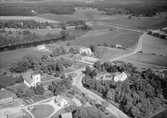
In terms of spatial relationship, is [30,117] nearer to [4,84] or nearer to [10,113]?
[10,113]

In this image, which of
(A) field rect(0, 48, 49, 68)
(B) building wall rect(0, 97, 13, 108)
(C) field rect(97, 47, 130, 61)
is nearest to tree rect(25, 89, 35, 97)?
(B) building wall rect(0, 97, 13, 108)

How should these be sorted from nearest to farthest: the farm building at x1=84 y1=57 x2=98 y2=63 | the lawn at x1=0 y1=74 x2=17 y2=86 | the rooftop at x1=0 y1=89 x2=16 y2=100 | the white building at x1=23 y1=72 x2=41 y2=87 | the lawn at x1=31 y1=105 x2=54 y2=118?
the lawn at x1=31 y1=105 x2=54 y2=118 < the rooftop at x1=0 y1=89 x2=16 y2=100 < the white building at x1=23 y1=72 x2=41 y2=87 < the lawn at x1=0 y1=74 x2=17 y2=86 < the farm building at x1=84 y1=57 x2=98 y2=63

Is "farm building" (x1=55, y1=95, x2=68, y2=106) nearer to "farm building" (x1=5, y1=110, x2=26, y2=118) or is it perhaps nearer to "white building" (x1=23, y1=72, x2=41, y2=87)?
"farm building" (x1=5, y1=110, x2=26, y2=118)

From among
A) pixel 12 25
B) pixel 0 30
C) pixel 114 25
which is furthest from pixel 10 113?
pixel 114 25

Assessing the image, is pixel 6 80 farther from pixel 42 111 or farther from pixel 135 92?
pixel 135 92

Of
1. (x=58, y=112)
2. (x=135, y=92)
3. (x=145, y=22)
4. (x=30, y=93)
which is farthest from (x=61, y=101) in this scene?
(x=145, y=22)
